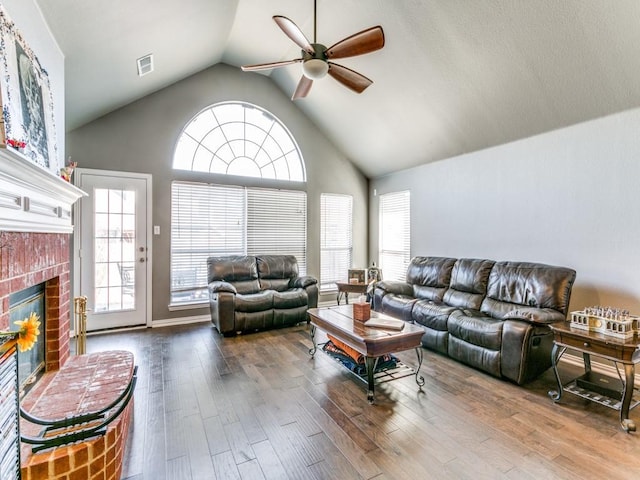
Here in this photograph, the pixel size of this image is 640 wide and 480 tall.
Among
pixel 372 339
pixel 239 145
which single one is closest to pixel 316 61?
pixel 372 339

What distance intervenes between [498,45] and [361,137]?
267 cm

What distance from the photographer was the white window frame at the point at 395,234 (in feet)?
18.4

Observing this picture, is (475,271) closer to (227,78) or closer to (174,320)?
(174,320)

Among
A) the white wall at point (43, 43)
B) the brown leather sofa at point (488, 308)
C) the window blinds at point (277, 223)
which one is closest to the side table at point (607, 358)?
the brown leather sofa at point (488, 308)

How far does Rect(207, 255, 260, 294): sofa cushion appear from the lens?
4.68 metres

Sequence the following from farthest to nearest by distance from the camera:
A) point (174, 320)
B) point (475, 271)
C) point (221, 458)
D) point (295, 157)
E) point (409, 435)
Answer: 1. point (295, 157)
2. point (174, 320)
3. point (475, 271)
4. point (409, 435)
5. point (221, 458)

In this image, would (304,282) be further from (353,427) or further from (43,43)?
(43,43)

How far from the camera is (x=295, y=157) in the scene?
584 cm

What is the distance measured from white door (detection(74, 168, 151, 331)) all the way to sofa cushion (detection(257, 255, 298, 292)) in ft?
5.45

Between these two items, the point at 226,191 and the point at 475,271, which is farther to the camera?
the point at 226,191

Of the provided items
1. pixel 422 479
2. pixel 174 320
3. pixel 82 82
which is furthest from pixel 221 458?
pixel 82 82

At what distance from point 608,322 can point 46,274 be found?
13.8ft

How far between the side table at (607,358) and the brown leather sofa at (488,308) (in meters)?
0.22

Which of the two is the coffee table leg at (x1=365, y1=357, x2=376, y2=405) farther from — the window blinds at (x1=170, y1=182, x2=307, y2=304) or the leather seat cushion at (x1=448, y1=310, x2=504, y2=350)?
the window blinds at (x1=170, y1=182, x2=307, y2=304)
